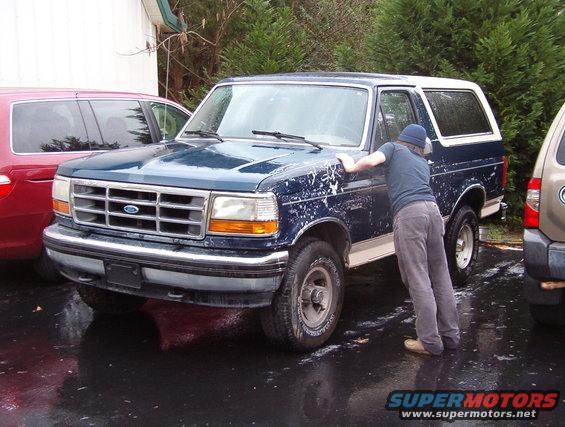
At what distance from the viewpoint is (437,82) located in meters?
6.96

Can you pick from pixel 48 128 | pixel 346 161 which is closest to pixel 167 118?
pixel 48 128

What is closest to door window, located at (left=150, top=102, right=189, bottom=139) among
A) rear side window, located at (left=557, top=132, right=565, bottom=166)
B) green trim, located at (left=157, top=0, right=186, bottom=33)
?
rear side window, located at (left=557, top=132, right=565, bottom=166)

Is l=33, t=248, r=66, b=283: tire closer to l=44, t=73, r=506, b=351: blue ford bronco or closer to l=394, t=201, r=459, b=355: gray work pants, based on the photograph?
l=44, t=73, r=506, b=351: blue ford bronco

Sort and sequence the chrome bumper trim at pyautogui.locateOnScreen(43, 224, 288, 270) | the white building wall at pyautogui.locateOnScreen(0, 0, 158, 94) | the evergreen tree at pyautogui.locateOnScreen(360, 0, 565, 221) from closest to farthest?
the chrome bumper trim at pyautogui.locateOnScreen(43, 224, 288, 270)
the evergreen tree at pyautogui.locateOnScreen(360, 0, 565, 221)
the white building wall at pyautogui.locateOnScreen(0, 0, 158, 94)

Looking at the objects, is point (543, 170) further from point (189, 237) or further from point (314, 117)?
point (189, 237)

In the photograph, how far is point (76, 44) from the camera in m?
11.6

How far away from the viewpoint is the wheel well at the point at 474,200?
22.6ft

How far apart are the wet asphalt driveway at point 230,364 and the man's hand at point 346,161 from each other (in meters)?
1.37

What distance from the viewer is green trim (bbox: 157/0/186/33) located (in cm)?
1331

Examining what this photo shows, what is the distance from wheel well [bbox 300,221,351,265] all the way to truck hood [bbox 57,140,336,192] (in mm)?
511

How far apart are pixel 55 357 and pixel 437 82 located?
14.8 ft

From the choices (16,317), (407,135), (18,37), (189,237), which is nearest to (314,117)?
(407,135)

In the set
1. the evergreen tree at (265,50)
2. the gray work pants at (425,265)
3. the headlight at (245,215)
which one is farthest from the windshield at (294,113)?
the evergreen tree at (265,50)

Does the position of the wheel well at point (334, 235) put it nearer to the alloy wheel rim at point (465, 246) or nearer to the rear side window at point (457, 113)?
the rear side window at point (457, 113)
